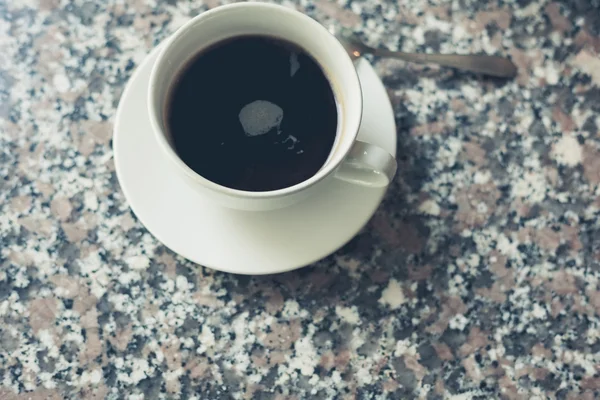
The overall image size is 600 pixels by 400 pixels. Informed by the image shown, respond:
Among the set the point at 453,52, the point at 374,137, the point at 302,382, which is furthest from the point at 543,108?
the point at 302,382

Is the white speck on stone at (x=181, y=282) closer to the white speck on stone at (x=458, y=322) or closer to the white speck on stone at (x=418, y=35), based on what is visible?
the white speck on stone at (x=458, y=322)

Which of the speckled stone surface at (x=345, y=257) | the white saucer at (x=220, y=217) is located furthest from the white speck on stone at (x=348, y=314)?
the white saucer at (x=220, y=217)

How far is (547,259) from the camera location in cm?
89

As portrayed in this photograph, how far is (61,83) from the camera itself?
91 centimetres

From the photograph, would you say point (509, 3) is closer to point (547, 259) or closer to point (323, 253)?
point (547, 259)

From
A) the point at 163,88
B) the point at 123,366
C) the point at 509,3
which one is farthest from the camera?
the point at 509,3

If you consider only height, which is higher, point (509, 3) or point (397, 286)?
point (509, 3)

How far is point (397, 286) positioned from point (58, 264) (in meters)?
0.45

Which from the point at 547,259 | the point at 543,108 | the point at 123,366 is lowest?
the point at 123,366

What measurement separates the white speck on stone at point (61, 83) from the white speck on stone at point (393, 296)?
1.68 feet

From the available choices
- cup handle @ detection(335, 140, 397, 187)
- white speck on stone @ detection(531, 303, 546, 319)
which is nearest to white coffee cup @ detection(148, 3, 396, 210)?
cup handle @ detection(335, 140, 397, 187)

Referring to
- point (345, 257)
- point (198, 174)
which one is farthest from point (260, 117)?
point (345, 257)

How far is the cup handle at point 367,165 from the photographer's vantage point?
71 centimetres

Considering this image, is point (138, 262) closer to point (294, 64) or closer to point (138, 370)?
point (138, 370)
